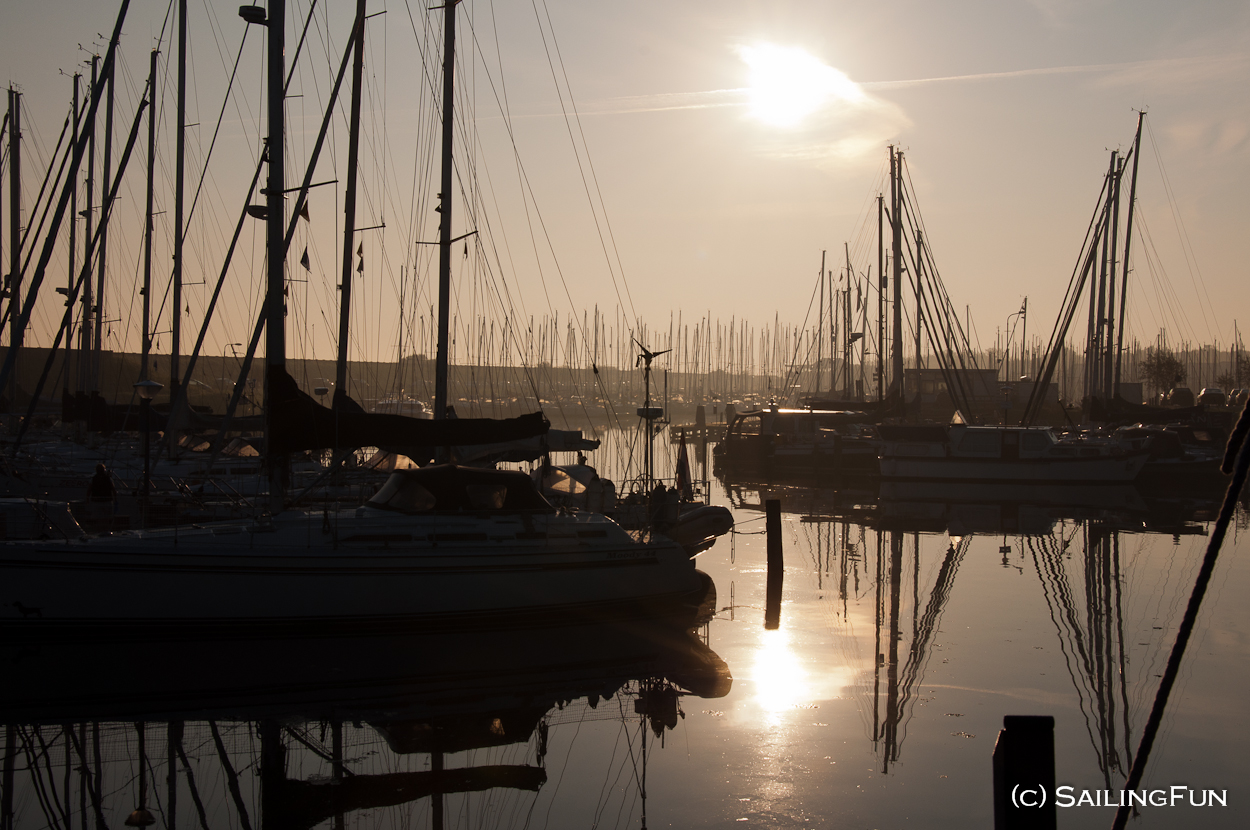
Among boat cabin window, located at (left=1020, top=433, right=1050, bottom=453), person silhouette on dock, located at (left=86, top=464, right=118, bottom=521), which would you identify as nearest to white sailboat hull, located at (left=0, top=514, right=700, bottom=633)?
person silhouette on dock, located at (left=86, top=464, right=118, bottom=521)

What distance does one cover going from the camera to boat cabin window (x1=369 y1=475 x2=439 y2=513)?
556 inches

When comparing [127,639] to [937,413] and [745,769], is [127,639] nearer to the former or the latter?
[745,769]

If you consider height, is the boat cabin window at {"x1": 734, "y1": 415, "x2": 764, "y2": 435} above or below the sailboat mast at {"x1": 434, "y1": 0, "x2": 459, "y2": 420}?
below

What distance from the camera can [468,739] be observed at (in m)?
9.98

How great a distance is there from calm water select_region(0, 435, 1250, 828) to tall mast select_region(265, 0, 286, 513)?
12.5 ft

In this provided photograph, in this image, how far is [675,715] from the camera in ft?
35.8

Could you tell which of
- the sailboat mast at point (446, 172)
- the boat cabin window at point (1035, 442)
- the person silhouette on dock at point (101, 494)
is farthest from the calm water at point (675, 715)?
the boat cabin window at point (1035, 442)

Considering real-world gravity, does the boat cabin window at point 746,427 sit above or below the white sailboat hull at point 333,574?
above

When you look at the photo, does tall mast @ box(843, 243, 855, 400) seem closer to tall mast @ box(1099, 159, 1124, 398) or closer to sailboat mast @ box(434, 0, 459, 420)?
tall mast @ box(1099, 159, 1124, 398)

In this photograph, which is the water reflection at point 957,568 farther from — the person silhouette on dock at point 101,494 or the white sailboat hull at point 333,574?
the person silhouette on dock at point 101,494

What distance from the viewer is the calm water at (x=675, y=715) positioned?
845 cm

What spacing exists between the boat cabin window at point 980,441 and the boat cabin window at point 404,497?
28250mm

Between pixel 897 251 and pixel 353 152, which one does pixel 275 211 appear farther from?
pixel 897 251

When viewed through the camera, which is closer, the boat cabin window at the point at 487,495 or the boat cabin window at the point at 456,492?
the boat cabin window at the point at 456,492
